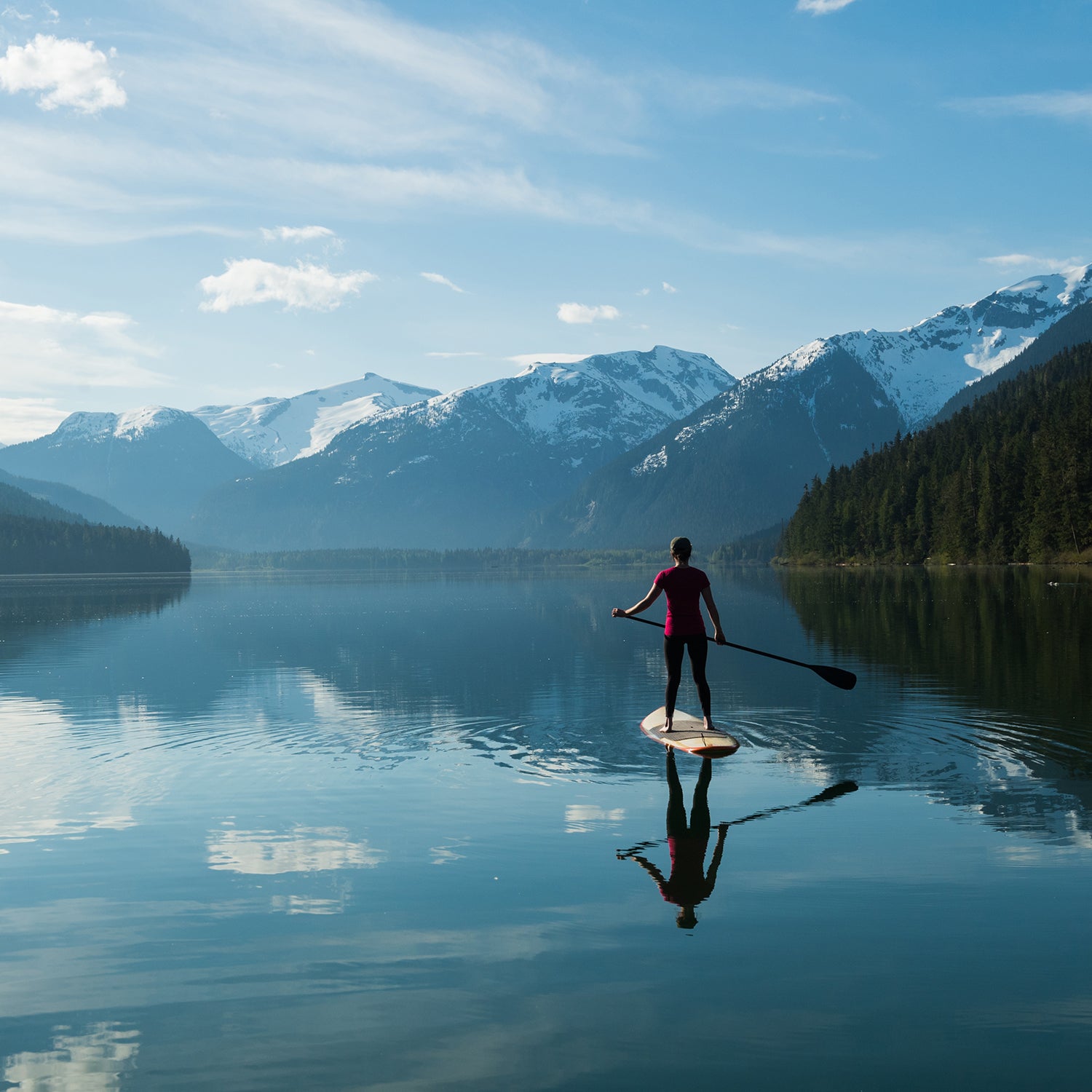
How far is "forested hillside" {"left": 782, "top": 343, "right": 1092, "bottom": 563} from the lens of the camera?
120500 millimetres

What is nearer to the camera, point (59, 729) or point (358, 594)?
point (59, 729)

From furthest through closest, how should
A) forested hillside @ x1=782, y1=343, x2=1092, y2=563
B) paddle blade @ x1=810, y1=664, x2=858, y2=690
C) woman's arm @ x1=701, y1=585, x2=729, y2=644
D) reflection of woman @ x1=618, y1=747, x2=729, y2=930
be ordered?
forested hillside @ x1=782, y1=343, x2=1092, y2=563 → paddle blade @ x1=810, y1=664, x2=858, y2=690 → woman's arm @ x1=701, y1=585, x2=729, y2=644 → reflection of woman @ x1=618, y1=747, x2=729, y2=930

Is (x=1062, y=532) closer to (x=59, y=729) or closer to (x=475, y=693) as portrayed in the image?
(x=475, y=693)

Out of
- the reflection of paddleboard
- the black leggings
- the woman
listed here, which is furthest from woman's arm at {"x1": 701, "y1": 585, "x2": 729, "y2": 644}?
the reflection of paddleboard

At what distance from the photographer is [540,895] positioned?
1266cm

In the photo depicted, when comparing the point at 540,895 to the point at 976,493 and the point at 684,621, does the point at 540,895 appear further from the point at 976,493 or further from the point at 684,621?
the point at 976,493

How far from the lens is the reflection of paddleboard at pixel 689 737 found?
20.5 m

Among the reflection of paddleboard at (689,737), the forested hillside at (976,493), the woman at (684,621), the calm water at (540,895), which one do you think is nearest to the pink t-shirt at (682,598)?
the woman at (684,621)

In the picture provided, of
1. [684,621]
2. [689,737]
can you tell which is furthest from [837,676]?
[689,737]

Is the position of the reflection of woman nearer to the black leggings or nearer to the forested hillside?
the black leggings

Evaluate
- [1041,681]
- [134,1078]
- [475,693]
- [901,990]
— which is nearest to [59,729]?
[475,693]

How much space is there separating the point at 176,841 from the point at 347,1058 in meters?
8.17

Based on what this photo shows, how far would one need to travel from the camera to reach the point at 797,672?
1448 inches

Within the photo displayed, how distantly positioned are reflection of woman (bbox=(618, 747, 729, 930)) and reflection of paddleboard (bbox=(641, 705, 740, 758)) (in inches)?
67.4
